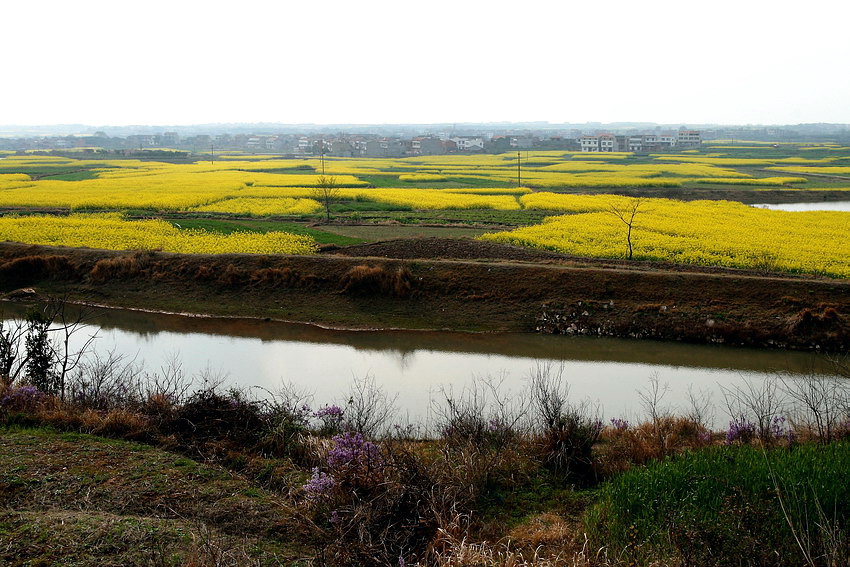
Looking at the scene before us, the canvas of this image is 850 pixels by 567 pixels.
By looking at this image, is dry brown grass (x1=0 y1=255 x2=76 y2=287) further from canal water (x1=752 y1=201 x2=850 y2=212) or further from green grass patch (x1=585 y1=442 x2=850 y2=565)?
canal water (x1=752 y1=201 x2=850 y2=212)

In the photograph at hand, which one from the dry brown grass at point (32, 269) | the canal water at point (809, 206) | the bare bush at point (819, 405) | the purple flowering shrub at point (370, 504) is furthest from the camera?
the canal water at point (809, 206)

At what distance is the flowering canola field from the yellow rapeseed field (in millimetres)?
7856

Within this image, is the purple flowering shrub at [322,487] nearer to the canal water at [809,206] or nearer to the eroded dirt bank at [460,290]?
the eroded dirt bank at [460,290]

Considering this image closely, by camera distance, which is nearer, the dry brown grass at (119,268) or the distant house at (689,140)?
the dry brown grass at (119,268)

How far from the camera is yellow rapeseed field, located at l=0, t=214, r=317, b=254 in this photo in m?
24.9

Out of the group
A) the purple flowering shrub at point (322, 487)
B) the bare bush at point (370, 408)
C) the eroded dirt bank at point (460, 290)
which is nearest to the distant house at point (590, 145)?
the eroded dirt bank at point (460, 290)

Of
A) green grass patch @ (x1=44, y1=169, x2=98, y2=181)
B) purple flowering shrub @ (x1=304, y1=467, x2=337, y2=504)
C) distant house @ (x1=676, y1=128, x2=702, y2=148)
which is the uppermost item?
distant house @ (x1=676, y1=128, x2=702, y2=148)

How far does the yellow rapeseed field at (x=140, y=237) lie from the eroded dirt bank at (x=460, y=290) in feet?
5.81

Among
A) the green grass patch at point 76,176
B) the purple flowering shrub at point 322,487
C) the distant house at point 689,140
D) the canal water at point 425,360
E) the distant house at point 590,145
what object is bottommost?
the canal water at point 425,360

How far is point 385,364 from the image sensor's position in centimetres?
1602

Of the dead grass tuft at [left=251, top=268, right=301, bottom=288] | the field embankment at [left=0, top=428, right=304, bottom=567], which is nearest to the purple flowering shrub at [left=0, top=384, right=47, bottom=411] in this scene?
the field embankment at [left=0, top=428, right=304, bottom=567]

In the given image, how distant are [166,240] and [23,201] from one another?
16.3m

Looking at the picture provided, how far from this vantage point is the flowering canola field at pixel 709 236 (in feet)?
73.0

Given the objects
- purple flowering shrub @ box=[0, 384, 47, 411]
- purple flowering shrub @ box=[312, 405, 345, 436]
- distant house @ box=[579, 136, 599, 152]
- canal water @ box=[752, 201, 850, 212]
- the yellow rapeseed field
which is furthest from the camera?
distant house @ box=[579, 136, 599, 152]
